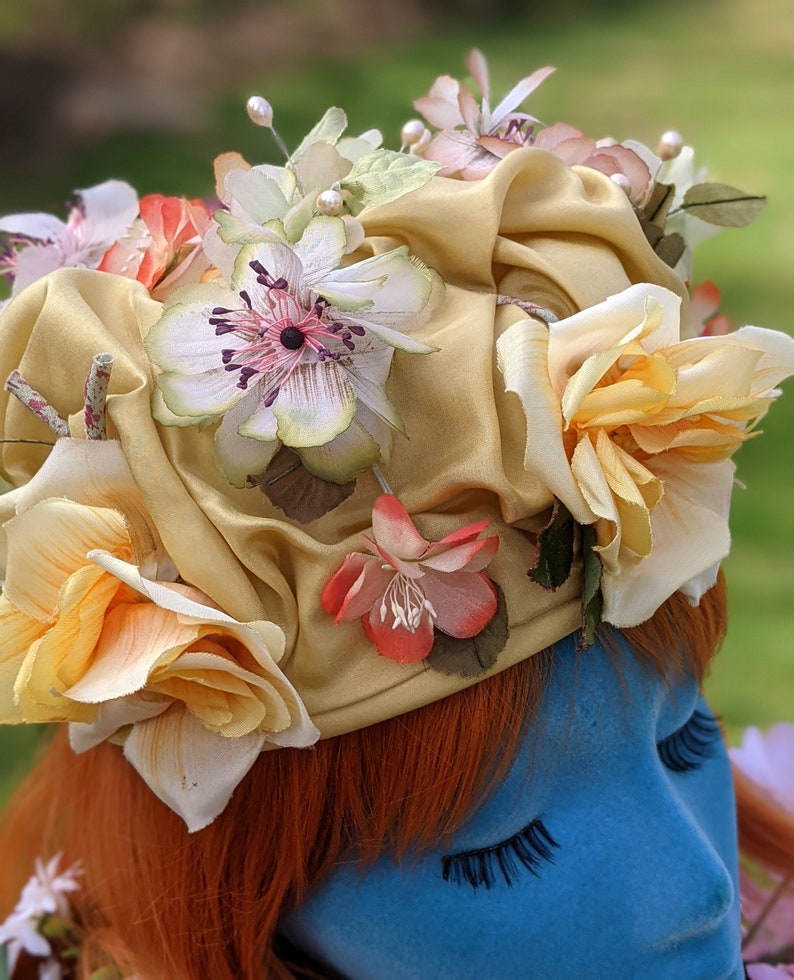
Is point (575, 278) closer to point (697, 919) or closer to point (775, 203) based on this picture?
point (697, 919)

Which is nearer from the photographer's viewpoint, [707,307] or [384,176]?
[384,176]

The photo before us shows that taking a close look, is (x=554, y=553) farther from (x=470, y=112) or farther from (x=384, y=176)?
(x=470, y=112)

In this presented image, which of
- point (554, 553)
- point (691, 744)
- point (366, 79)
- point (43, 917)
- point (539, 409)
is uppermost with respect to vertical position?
point (539, 409)

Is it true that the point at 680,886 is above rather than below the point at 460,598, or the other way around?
below

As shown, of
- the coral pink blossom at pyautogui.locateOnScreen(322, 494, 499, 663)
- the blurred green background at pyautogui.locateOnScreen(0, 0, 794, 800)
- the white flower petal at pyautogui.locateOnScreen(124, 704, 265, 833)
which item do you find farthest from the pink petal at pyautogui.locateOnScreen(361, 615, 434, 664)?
the blurred green background at pyautogui.locateOnScreen(0, 0, 794, 800)

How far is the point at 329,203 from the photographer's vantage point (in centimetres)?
80

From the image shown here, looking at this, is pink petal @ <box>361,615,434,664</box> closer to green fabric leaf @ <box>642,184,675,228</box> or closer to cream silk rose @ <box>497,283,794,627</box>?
cream silk rose @ <box>497,283,794,627</box>

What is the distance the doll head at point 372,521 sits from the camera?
77cm

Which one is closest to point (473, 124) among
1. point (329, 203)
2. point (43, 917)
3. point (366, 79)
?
point (329, 203)

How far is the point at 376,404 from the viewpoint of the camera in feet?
2.58

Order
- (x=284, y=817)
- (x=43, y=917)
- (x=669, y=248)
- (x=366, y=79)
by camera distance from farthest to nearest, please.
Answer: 1. (x=366, y=79)
2. (x=43, y=917)
3. (x=669, y=248)
4. (x=284, y=817)

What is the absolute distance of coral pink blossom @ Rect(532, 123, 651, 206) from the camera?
3.14 feet

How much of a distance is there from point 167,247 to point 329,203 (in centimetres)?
17

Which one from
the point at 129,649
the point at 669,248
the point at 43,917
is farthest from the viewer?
the point at 43,917
